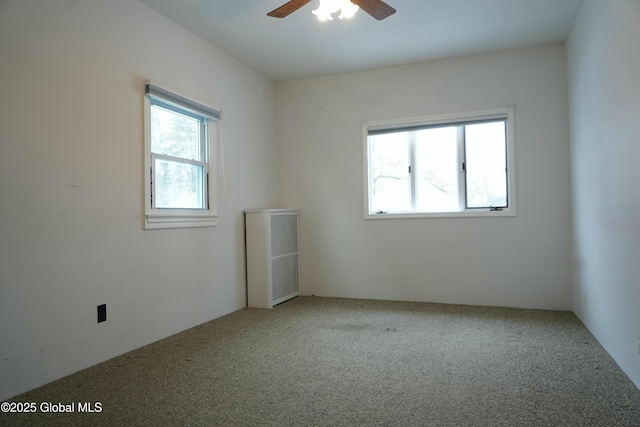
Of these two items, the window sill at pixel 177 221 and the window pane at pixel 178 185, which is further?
the window pane at pixel 178 185

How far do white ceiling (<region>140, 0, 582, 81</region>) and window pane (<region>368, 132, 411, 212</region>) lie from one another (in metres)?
0.81

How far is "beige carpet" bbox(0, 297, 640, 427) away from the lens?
183 cm

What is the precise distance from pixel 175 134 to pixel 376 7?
188cm

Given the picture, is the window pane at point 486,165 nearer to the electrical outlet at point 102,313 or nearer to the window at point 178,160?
the window at point 178,160

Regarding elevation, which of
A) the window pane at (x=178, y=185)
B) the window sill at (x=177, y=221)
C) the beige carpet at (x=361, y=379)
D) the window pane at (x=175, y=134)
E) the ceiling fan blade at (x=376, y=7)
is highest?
the ceiling fan blade at (x=376, y=7)

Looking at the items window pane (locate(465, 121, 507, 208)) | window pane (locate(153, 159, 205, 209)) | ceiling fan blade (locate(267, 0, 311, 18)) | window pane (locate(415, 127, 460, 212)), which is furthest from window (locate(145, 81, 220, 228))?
window pane (locate(465, 121, 507, 208))

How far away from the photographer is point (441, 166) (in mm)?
4188

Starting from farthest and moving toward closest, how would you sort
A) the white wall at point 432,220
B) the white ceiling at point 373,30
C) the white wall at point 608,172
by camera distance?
1. the white wall at point 432,220
2. the white ceiling at point 373,30
3. the white wall at point 608,172

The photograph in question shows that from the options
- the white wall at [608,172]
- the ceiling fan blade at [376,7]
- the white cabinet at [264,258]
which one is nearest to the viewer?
the white wall at [608,172]

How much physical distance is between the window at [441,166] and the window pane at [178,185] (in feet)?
5.85

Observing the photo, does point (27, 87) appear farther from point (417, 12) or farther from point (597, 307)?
point (597, 307)

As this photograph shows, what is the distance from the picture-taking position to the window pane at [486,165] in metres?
3.96

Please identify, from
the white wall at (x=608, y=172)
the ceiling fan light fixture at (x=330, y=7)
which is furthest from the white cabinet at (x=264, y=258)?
the white wall at (x=608, y=172)

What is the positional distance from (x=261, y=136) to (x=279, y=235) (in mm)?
1140
